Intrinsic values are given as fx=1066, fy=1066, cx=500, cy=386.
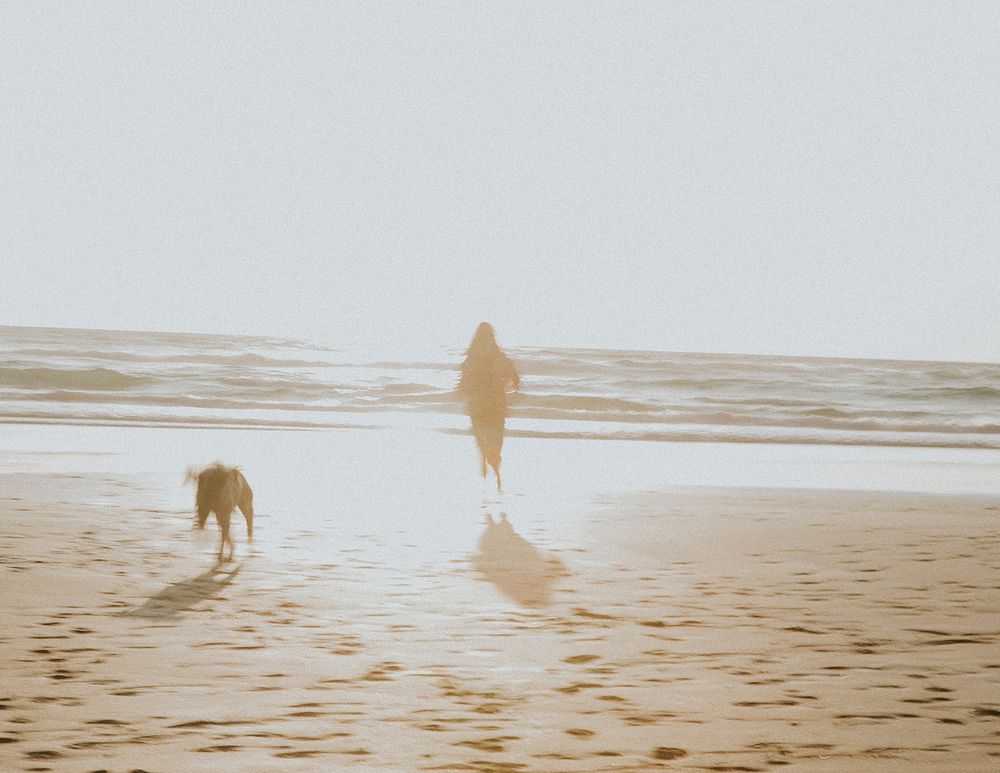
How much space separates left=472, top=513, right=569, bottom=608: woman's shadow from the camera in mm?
5627

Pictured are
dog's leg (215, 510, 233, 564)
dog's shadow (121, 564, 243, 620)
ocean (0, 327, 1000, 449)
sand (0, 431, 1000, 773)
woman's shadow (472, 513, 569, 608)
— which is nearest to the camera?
sand (0, 431, 1000, 773)

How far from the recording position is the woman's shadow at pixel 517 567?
5627mm

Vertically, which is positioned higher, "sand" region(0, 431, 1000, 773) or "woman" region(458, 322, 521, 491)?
"woman" region(458, 322, 521, 491)

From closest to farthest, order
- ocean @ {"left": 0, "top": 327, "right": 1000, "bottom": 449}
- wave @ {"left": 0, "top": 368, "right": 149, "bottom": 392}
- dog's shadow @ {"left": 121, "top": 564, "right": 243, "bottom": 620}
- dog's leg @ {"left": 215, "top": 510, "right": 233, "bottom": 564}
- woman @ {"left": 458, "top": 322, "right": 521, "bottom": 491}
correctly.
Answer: dog's shadow @ {"left": 121, "top": 564, "right": 243, "bottom": 620} < dog's leg @ {"left": 215, "top": 510, "right": 233, "bottom": 564} < woman @ {"left": 458, "top": 322, "right": 521, "bottom": 491} < ocean @ {"left": 0, "top": 327, "right": 1000, "bottom": 449} < wave @ {"left": 0, "top": 368, "right": 149, "bottom": 392}

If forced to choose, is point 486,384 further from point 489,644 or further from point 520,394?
point 489,644

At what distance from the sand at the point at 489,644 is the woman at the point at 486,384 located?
235cm

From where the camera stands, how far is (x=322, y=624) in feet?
15.8

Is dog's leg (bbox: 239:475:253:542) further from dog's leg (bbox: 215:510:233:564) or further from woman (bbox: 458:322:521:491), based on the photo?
woman (bbox: 458:322:521:491)

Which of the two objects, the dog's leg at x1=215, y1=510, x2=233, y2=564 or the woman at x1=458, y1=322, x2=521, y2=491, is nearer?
the dog's leg at x1=215, y1=510, x2=233, y2=564

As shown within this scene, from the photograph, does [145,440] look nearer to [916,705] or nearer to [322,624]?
[322,624]

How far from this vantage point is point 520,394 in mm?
11094

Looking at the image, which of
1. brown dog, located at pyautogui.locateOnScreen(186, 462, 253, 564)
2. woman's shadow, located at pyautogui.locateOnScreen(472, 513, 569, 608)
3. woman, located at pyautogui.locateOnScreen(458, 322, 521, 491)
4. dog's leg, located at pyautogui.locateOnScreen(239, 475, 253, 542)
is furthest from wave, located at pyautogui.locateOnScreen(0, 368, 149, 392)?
woman's shadow, located at pyautogui.locateOnScreen(472, 513, 569, 608)

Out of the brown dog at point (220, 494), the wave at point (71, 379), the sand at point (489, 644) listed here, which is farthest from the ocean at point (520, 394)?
the brown dog at point (220, 494)

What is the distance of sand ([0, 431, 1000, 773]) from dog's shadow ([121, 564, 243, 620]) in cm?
3
